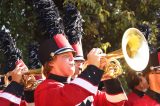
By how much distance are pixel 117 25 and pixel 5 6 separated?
7.87ft

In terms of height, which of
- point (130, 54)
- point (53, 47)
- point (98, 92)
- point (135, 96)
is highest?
point (53, 47)

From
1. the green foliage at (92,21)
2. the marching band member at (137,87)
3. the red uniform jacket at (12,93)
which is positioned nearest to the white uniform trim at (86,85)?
the red uniform jacket at (12,93)

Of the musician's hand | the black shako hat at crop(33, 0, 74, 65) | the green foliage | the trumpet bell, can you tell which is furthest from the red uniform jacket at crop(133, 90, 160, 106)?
the green foliage

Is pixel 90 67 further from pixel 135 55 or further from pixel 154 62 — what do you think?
pixel 154 62

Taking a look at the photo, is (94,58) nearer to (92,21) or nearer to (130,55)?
(130,55)

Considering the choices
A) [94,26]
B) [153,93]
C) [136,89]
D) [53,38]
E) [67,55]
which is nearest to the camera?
[67,55]

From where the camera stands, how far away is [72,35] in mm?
6672

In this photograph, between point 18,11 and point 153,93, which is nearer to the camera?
point 153,93

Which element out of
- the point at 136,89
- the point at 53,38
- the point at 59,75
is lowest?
the point at 136,89

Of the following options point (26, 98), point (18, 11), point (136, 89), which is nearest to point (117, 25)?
point (18, 11)

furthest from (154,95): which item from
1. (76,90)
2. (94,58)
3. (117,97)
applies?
(76,90)

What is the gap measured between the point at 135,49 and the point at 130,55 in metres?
0.16

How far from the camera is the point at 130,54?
503cm

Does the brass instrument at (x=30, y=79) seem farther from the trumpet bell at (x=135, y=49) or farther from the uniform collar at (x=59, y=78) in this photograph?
the trumpet bell at (x=135, y=49)
